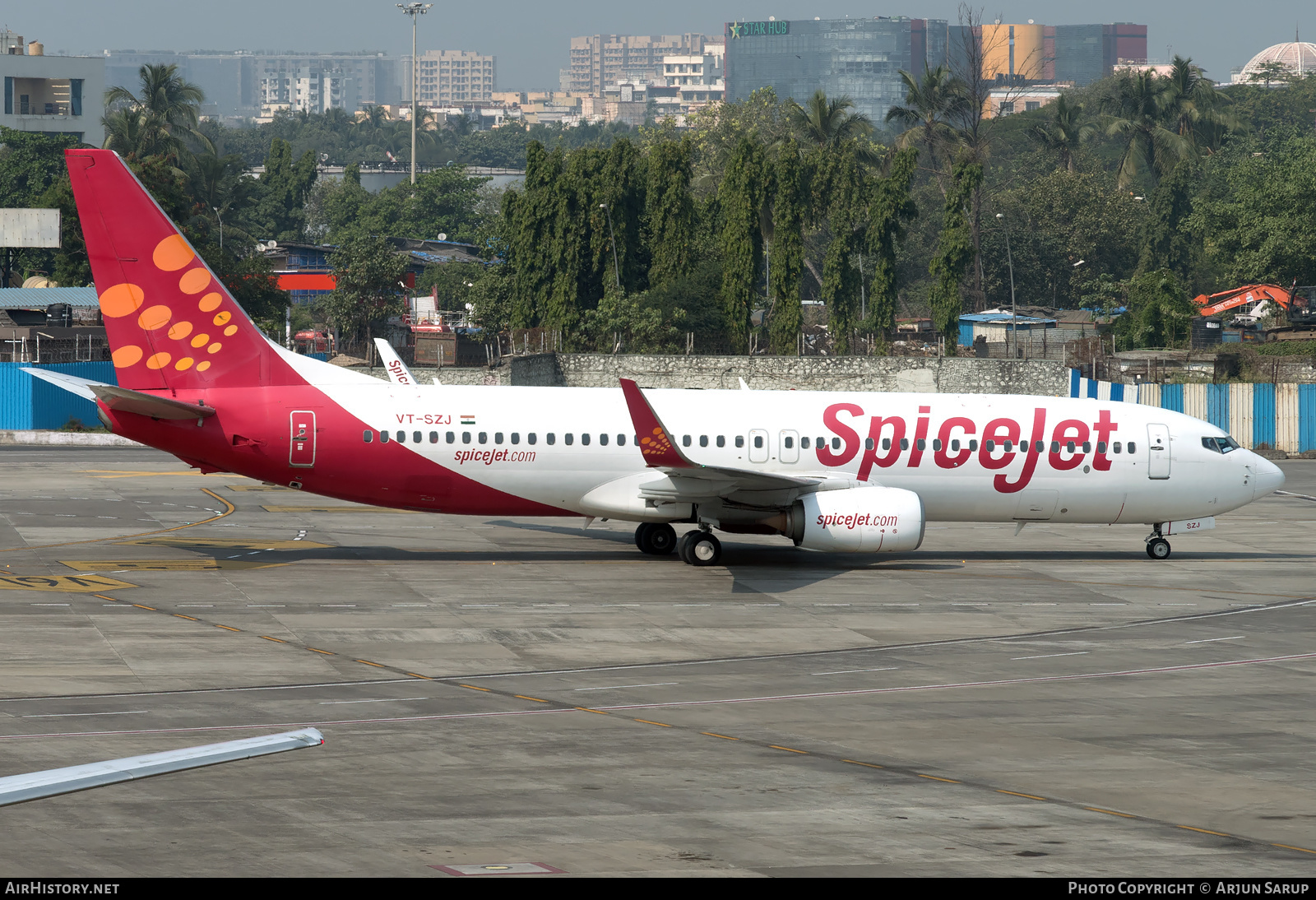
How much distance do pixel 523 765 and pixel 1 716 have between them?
25.3 feet

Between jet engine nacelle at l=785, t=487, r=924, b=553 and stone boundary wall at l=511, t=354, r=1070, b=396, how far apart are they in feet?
121

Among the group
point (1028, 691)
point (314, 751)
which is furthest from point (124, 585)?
point (1028, 691)

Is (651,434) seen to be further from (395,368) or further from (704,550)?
(395,368)

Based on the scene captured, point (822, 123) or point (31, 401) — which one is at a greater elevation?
point (822, 123)

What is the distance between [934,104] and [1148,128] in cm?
2945

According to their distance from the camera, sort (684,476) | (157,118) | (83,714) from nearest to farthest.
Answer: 1. (83,714)
2. (684,476)
3. (157,118)

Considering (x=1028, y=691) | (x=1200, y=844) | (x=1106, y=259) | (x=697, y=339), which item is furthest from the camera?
(x=1106, y=259)

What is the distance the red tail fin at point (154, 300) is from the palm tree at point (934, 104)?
314ft

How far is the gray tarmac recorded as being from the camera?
1518 centimetres

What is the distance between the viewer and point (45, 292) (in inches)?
3369

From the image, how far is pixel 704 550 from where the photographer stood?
35.6 m

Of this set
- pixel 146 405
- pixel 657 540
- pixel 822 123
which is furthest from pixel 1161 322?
pixel 146 405

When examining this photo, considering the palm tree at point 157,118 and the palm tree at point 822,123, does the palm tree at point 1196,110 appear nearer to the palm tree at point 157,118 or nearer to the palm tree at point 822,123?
the palm tree at point 822,123

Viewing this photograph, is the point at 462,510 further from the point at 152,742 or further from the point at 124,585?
the point at 152,742
